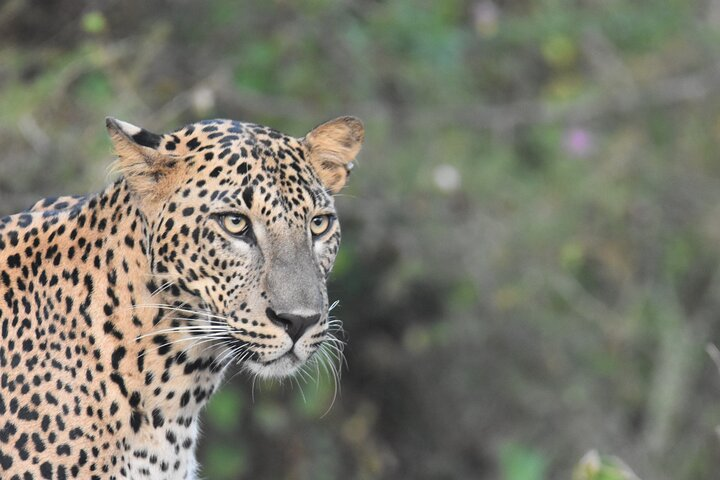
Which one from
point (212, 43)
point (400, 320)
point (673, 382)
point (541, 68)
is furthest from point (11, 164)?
point (541, 68)

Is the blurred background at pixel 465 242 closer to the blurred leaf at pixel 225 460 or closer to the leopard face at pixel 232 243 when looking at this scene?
the blurred leaf at pixel 225 460

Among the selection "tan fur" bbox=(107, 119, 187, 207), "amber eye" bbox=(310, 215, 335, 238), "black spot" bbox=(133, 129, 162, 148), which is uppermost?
"black spot" bbox=(133, 129, 162, 148)

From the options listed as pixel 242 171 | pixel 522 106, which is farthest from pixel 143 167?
pixel 522 106

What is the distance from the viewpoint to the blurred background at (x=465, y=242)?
1057 cm

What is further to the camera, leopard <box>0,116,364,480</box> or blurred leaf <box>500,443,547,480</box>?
blurred leaf <box>500,443,547,480</box>

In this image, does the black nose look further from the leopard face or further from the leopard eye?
the leopard eye

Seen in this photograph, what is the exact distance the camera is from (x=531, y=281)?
434 inches

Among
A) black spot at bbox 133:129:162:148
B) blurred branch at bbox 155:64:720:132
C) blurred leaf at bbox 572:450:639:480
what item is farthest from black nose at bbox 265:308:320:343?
blurred branch at bbox 155:64:720:132

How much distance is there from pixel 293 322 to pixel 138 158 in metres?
0.77

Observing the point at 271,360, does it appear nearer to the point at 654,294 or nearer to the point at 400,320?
the point at 400,320

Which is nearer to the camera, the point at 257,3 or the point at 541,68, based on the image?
the point at 257,3

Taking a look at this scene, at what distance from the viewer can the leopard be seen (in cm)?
490

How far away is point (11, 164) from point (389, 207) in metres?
3.31

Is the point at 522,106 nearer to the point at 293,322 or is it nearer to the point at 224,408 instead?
the point at 224,408
